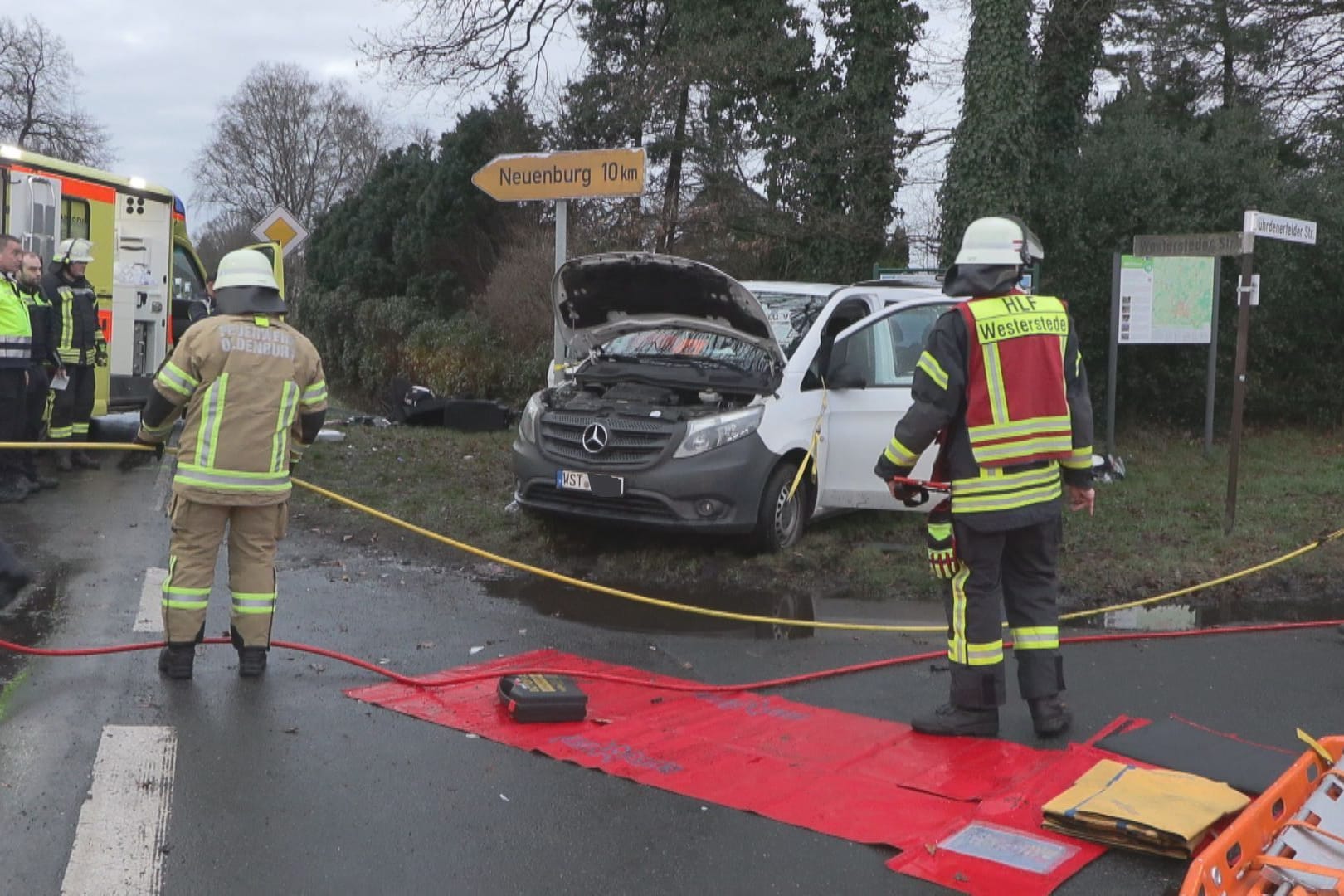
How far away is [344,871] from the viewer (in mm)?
3859

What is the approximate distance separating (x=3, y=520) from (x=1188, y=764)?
796 centimetres

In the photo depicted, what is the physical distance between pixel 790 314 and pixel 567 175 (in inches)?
84.8

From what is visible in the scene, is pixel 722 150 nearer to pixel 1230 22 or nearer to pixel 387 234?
pixel 1230 22

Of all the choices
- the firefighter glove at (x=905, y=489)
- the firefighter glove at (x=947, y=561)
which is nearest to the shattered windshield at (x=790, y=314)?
the firefighter glove at (x=905, y=489)

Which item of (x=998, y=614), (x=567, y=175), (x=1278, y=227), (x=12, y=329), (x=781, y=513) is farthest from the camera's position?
(x=567, y=175)

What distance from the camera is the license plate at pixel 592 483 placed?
8109 millimetres

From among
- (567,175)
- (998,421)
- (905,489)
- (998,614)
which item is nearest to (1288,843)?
(998,614)

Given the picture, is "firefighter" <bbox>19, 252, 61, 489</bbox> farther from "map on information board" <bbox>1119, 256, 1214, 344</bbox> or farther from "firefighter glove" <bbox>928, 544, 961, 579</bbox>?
"map on information board" <bbox>1119, 256, 1214, 344</bbox>

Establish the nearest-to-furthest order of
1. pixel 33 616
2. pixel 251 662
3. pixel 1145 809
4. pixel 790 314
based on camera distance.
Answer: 1. pixel 1145 809
2. pixel 251 662
3. pixel 33 616
4. pixel 790 314

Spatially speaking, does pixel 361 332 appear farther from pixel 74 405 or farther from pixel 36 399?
pixel 36 399

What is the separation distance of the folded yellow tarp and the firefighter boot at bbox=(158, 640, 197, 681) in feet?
11.8

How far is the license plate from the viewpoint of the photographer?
8109mm

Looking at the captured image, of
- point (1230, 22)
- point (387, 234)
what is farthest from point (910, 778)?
point (387, 234)

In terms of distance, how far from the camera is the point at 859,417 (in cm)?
869
